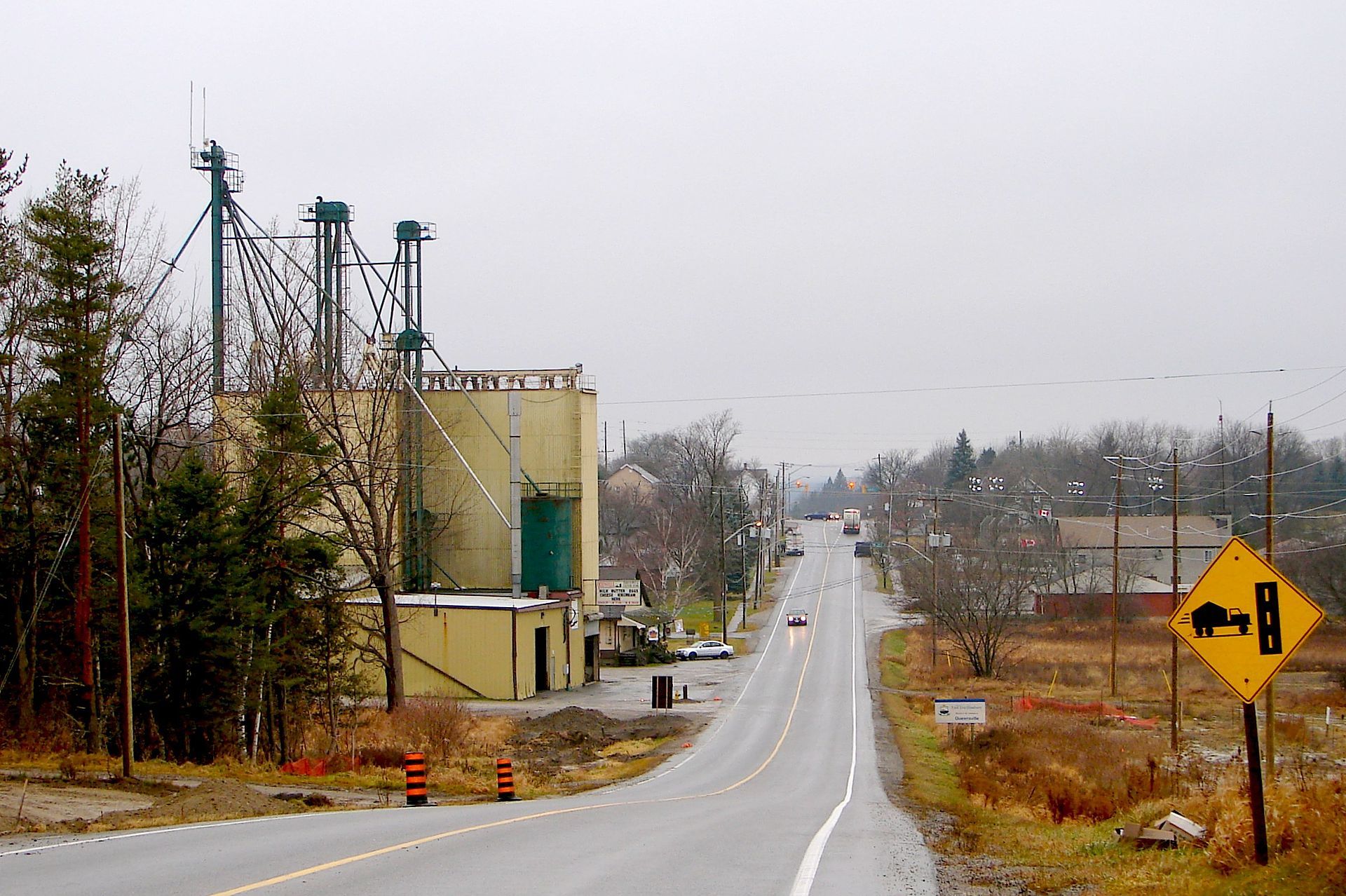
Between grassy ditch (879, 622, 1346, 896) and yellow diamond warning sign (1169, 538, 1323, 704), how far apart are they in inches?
42.5

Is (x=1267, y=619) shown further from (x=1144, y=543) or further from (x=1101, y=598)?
(x=1144, y=543)

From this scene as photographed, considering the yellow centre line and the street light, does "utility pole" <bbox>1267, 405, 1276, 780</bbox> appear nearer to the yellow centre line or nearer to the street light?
the yellow centre line

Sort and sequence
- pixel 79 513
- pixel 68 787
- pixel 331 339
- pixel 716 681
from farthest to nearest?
pixel 716 681, pixel 331 339, pixel 79 513, pixel 68 787

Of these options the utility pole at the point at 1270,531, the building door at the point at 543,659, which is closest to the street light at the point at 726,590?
the building door at the point at 543,659

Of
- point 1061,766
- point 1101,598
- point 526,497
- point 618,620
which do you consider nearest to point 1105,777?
point 1061,766

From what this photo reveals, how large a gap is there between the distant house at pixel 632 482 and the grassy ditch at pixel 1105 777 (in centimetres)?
6395

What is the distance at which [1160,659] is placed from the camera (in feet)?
193

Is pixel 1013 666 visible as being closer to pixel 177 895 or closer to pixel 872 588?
pixel 872 588

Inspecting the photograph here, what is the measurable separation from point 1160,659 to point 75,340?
53.5 meters

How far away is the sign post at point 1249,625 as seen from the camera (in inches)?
328

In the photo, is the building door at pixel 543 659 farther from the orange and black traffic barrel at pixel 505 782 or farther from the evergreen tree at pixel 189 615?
the orange and black traffic barrel at pixel 505 782

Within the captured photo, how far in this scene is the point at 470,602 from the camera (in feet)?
153

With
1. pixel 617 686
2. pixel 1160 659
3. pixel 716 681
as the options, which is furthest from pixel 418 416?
pixel 1160 659

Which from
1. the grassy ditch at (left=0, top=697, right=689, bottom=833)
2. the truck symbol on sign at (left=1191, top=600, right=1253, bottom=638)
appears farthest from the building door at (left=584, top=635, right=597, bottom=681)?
the truck symbol on sign at (left=1191, top=600, right=1253, bottom=638)
